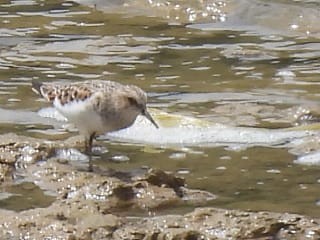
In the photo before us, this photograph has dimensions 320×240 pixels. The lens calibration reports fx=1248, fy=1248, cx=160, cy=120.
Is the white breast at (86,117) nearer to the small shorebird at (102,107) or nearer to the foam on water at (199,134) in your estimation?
the small shorebird at (102,107)

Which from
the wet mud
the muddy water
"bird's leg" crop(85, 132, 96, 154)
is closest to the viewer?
the wet mud

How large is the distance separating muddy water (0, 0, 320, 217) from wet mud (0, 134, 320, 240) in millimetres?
183

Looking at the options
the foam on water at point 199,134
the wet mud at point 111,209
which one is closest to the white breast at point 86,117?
the wet mud at point 111,209

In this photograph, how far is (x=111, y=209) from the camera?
5129 mm

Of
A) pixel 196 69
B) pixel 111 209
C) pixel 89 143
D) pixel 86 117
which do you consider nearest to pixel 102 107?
pixel 86 117

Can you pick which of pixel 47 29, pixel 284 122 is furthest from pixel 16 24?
pixel 284 122

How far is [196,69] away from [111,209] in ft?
10.7

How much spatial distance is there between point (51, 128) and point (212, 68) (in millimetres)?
1879

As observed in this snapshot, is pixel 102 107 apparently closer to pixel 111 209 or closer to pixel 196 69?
pixel 111 209

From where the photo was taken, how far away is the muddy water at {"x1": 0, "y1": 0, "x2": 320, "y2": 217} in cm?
580

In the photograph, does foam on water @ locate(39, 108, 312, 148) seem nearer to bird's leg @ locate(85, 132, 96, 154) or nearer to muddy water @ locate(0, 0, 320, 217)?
muddy water @ locate(0, 0, 320, 217)

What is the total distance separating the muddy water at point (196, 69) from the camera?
580cm

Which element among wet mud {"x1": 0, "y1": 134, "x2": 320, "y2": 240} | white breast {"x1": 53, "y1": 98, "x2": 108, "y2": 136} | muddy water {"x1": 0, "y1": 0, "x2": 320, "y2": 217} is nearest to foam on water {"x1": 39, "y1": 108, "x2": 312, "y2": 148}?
muddy water {"x1": 0, "y1": 0, "x2": 320, "y2": 217}

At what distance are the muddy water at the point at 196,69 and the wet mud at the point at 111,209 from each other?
18 centimetres
